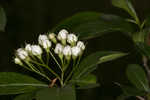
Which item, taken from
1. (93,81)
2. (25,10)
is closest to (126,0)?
(93,81)

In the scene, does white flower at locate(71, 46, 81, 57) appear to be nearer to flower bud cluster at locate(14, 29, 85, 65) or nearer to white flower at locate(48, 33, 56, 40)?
flower bud cluster at locate(14, 29, 85, 65)

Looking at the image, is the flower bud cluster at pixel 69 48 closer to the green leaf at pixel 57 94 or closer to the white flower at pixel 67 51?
the white flower at pixel 67 51

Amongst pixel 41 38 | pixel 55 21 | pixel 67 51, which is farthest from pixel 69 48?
pixel 55 21

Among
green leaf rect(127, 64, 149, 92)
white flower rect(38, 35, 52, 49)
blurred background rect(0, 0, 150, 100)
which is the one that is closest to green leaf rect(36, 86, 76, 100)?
white flower rect(38, 35, 52, 49)

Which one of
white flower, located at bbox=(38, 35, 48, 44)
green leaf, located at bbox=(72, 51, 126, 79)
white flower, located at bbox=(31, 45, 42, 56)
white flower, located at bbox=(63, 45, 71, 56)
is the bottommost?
green leaf, located at bbox=(72, 51, 126, 79)

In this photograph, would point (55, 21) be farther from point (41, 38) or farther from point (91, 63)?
point (91, 63)

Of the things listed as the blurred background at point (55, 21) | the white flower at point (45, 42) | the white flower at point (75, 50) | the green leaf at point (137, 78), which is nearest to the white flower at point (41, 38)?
the white flower at point (45, 42)

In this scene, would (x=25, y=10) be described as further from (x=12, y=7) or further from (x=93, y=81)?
(x=93, y=81)
